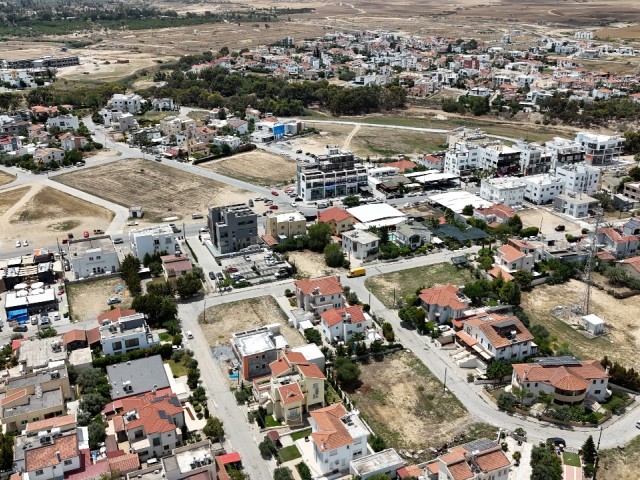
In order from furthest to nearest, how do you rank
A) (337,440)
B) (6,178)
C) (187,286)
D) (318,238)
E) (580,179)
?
(6,178), (580,179), (318,238), (187,286), (337,440)

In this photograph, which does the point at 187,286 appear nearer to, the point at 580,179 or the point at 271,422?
the point at 271,422

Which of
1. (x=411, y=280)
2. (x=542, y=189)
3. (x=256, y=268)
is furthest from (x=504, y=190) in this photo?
(x=256, y=268)

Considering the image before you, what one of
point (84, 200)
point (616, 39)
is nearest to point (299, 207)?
point (84, 200)

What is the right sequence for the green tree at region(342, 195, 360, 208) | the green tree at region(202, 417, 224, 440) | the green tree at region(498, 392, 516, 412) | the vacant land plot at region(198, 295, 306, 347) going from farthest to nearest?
the green tree at region(342, 195, 360, 208) < the vacant land plot at region(198, 295, 306, 347) < the green tree at region(498, 392, 516, 412) < the green tree at region(202, 417, 224, 440)

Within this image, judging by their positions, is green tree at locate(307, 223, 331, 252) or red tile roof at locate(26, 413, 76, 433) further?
green tree at locate(307, 223, 331, 252)

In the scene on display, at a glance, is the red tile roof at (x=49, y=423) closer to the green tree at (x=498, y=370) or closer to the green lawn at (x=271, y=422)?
the green lawn at (x=271, y=422)

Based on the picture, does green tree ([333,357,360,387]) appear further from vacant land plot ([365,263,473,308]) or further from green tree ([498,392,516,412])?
vacant land plot ([365,263,473,308])

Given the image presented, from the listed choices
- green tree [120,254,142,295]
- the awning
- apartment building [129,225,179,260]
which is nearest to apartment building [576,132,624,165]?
the awning
